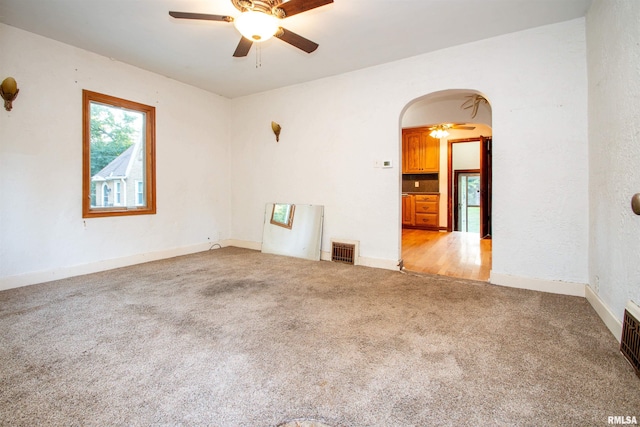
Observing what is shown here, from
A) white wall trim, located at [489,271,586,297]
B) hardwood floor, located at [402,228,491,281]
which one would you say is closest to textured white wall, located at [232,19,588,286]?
white wall trim, located at [489,271,586,297]

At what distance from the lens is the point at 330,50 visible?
3445 millimetres

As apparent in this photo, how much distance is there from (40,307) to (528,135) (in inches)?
192

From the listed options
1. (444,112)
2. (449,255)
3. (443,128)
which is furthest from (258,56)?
(443,128)

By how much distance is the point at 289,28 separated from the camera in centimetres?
298

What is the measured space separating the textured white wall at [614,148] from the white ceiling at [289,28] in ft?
2.06

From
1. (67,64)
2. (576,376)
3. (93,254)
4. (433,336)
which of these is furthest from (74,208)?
(576,376)

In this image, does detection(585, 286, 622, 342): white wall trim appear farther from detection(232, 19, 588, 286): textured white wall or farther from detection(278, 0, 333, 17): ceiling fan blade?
detection(278, 0, 333, 17): ceiling fan blade

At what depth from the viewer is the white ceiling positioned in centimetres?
262

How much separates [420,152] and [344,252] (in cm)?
516

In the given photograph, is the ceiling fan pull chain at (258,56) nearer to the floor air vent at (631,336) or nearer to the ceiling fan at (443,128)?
the floor air vent at (631,336)

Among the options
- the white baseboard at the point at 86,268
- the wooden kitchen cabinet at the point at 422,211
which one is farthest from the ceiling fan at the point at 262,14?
the wooden kitchen cabinet at the point at 422,211

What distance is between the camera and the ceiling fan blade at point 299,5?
2.11 metres

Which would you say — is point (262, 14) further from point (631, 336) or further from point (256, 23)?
point (631, 336)

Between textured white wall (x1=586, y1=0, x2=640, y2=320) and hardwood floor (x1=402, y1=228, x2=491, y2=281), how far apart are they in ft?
4.15
